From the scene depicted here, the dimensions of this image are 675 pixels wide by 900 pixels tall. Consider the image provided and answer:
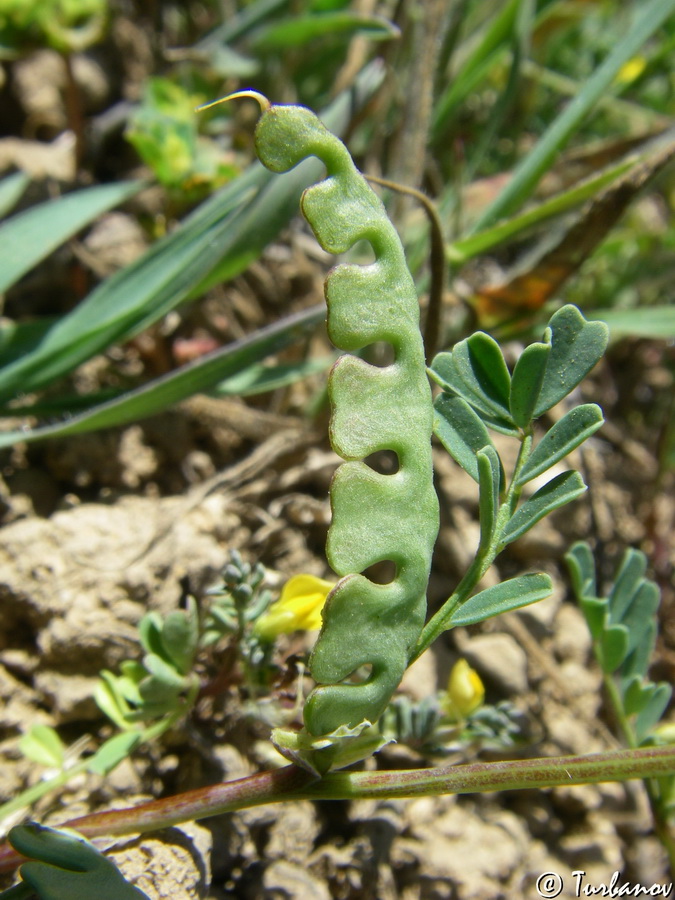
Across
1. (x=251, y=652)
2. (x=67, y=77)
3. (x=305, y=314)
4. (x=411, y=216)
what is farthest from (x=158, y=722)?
(x=67, y=77)

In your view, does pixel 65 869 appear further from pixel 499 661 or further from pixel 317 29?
pixel 317 29

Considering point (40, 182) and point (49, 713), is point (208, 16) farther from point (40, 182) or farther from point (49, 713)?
point (49, 713)

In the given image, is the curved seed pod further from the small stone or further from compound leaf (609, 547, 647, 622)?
the small stone

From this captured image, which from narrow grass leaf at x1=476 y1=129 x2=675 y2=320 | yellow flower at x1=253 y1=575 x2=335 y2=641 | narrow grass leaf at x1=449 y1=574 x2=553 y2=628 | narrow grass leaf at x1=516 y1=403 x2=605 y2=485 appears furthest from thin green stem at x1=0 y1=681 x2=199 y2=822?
narrow grass leaf at x1=476 y1=129 x2=675 y2=320

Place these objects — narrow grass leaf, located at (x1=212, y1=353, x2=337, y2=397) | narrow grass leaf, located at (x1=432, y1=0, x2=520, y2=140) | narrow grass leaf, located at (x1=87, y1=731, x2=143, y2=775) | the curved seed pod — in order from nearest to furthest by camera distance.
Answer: the curved seed pod, narrow grass leaf, located at (x1=87, y1=731, x2=143, y2=775), narrow grass leaf, located at (x1=212, y1=353, x2=337, y2=397), narrow grass leaf, located at (x1=432, y1=0, x2=520, y2=140)

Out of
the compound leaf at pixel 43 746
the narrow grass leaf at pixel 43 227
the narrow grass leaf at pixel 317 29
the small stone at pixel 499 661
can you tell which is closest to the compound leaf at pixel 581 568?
the small stone at pixel 499 661

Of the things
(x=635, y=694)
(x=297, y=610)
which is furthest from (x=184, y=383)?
(x=635, y=694)
